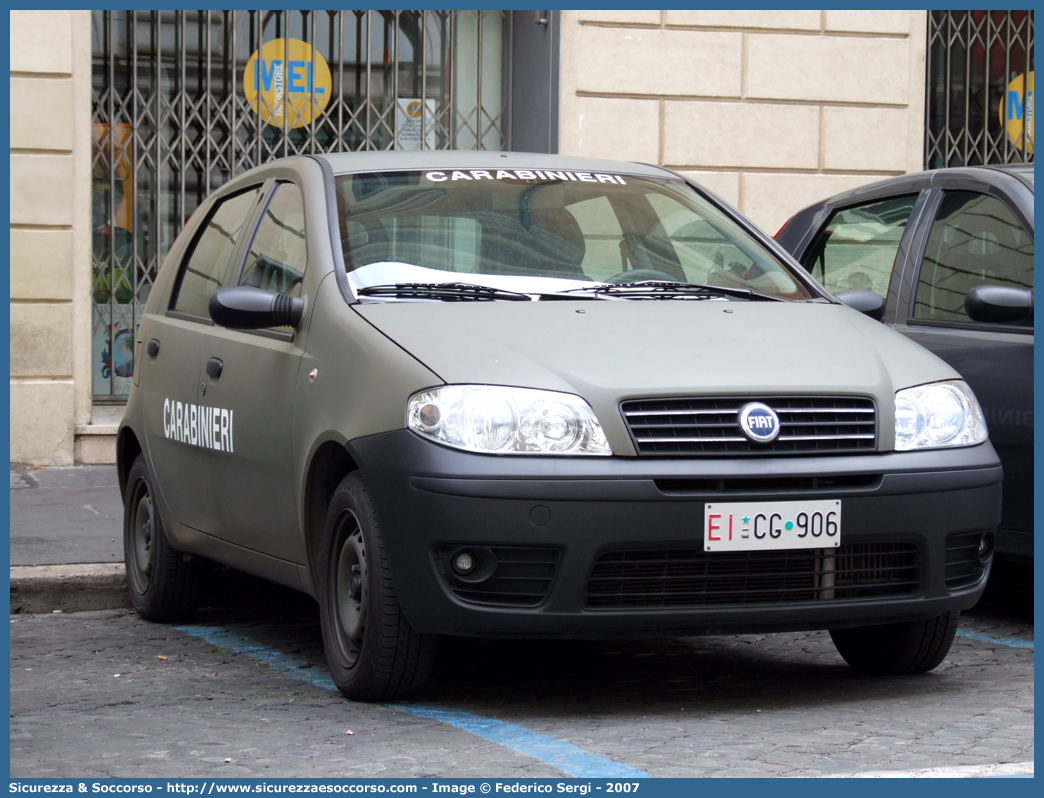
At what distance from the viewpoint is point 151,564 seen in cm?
626

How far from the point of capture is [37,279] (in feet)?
34.3

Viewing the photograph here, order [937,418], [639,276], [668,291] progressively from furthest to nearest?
[639,276] → [668,291] → [937,418]

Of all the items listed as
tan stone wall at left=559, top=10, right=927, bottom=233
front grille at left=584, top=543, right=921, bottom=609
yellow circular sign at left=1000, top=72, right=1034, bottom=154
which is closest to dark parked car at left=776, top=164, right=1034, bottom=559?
front grille at left=584, top=543, right=921, bottom=609

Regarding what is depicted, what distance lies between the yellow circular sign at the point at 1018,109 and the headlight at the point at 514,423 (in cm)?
969

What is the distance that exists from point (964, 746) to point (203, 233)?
358cm

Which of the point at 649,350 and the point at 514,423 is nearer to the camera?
the point at 514,423

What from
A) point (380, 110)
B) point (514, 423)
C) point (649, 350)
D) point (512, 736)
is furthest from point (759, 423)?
point (380, 110)

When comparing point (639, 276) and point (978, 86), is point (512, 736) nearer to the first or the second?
point (639, 276)

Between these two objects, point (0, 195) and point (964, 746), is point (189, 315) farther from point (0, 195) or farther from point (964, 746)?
point (964, 746)

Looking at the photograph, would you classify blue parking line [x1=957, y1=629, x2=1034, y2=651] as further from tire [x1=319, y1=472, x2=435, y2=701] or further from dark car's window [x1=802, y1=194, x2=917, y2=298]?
tire [x1=319, y1=472, x2=435, y2=701]

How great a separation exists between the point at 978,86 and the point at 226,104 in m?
5.79

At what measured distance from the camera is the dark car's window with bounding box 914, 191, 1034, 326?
583 centimetres

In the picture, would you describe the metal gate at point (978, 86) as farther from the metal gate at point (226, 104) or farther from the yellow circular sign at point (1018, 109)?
the metal gate at point (226, 104)
